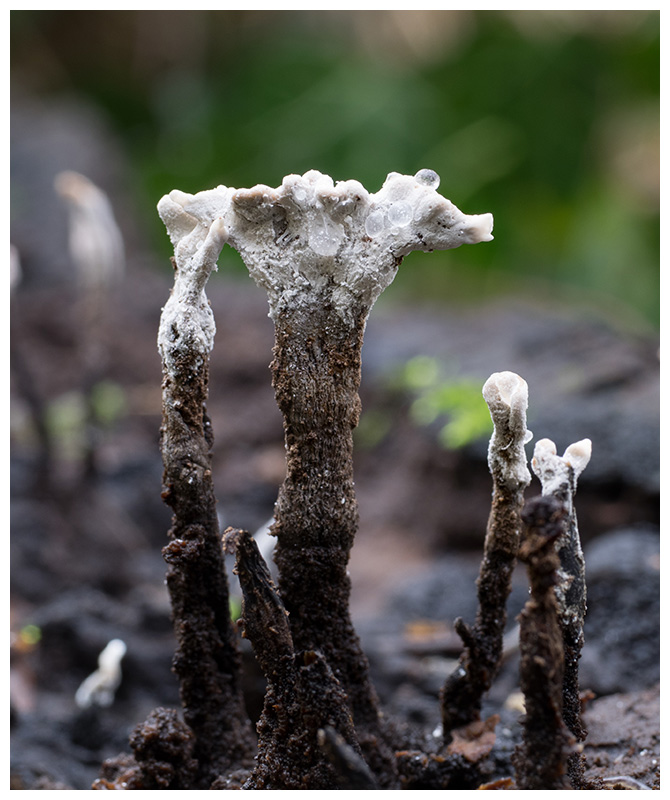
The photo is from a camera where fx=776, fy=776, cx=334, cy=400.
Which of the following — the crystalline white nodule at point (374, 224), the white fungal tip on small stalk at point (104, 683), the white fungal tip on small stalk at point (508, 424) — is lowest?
the white fungal tip on small stalk at point (104, 683)

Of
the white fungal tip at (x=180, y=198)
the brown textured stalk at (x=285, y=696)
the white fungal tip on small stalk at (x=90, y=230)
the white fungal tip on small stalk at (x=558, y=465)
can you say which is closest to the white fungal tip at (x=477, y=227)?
the white fungal tip on small stalk at (x=558, y=465)

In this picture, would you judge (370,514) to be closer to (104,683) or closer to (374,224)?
(104,683)

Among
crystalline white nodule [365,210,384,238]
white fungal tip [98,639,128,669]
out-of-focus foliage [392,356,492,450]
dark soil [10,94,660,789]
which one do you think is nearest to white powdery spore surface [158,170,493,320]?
crystalline white nodule [365,210,384,238]

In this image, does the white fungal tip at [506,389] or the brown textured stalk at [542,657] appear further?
the white fungal tip at [506,389]

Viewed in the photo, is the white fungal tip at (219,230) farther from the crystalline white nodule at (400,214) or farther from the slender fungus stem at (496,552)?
the slender fungus stem at (496,552)

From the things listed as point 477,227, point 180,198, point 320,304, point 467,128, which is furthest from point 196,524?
point 467,128

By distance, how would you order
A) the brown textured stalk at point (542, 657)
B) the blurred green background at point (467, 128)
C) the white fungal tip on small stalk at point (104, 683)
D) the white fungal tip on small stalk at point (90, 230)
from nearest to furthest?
the brown textured stalk at point (542, 657) → the white fungal tip on small stalk at point (104, 683) → the white fungal tip on small stalk at point (90, 230) → the blurred green background at point (467, 128)

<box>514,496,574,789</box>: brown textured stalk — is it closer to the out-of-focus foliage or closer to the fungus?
the fungus
